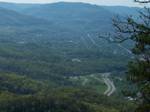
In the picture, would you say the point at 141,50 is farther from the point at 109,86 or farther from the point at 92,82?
the point at 92,82

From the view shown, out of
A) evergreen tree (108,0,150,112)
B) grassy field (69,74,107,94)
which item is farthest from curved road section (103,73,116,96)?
evergreen tree (108,0,150,112)

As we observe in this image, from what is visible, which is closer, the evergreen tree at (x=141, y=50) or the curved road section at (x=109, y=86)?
the evergreen tree at (x=141, y=50)

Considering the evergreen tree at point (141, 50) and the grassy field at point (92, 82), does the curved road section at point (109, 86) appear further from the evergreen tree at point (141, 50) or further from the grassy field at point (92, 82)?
the evergreen tree at point (141, 50)

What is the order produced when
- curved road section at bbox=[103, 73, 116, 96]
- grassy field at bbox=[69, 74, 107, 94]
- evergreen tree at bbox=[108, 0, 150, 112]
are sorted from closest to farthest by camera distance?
evergreen tree at bbox=[108, 0, 150, 112], curved road section at bbox=[103, 73, 116, 96], grassy field at bbox=[69, 74, 107, 94]

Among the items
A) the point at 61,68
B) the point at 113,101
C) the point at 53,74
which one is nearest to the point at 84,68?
the point at 61,68

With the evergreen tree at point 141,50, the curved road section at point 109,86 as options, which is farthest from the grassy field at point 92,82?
the evergreen tree at point 141,50

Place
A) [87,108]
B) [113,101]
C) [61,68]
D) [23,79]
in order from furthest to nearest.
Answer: [61,68], [23,79], [113,101], [87,108]

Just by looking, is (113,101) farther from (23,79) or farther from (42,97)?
(23,79)

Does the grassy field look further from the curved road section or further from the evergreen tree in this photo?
the evergreen tree

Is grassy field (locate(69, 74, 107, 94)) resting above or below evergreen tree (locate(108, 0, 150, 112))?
below

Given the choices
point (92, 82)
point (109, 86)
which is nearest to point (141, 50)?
point (109, 86)

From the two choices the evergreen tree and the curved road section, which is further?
the curved road section
